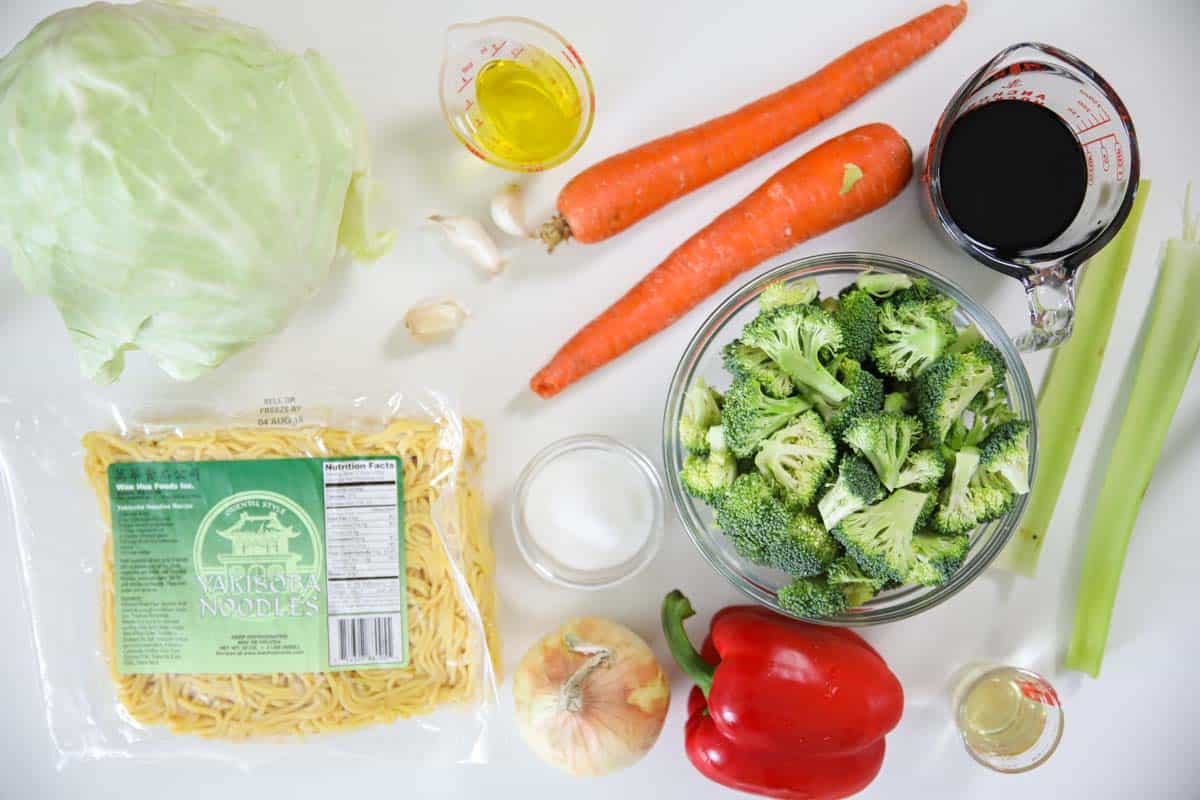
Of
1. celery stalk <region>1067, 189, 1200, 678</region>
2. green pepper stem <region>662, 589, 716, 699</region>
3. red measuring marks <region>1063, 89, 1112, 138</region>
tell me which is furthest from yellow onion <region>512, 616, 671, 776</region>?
red measuring marks <region>1063, 89, 1112, 138</region>

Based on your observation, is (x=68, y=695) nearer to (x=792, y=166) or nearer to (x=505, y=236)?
(x=505, y=236)

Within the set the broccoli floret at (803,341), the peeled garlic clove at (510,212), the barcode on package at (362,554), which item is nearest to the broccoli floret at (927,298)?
the broccoli floret at (803,341)

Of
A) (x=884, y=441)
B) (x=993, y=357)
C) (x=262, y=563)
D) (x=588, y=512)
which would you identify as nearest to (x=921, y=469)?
(x=884, y=441)

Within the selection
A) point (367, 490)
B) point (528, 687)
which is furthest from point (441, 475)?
point (528, 687)

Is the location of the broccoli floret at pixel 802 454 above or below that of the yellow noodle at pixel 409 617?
above

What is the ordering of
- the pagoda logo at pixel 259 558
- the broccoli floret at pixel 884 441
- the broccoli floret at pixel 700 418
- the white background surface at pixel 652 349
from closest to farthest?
the broccoli floret at pixel 884 441 → the broccoli floret at pixel 700 418 → the pagoda logo at pixel 259 558 → the white background surface at pixel 652 349

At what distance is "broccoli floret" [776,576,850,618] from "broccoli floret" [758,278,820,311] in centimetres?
35

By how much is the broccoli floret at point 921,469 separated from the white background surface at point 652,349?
41 centimetres

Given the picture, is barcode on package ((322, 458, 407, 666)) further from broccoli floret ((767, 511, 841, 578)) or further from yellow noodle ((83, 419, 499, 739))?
broccoli floret ((767, 511, 841, 578))

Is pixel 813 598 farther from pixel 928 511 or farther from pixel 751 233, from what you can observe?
pixel 751 233

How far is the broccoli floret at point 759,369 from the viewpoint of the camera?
3.29 feet

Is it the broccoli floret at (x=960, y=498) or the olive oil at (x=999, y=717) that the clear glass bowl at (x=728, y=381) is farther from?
the olive oil at (x=999, y=717)

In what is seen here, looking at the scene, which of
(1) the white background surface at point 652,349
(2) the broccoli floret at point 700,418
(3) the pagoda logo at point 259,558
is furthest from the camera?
(1) the white background surface at point 652,349

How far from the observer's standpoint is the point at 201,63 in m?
1.00
